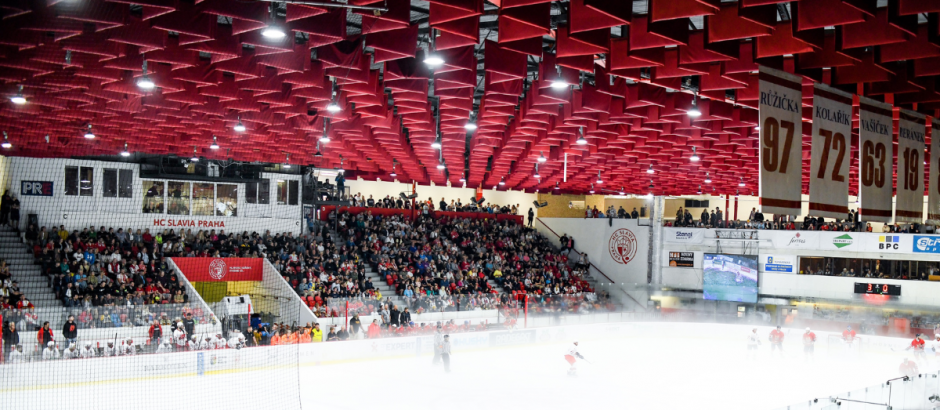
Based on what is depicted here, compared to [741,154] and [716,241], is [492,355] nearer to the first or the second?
[741,154]

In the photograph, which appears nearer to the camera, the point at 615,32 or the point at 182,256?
the point at 615,32

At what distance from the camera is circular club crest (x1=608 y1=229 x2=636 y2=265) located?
113 feet

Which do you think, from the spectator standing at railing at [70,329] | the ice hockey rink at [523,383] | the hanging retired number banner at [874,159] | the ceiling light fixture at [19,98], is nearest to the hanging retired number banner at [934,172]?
the hanging retired number banner at [874,159]

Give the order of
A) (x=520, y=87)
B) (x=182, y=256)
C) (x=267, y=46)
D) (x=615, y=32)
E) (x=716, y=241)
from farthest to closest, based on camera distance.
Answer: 1. (x=716, y=241)
2. (x=182, y=256)
3. (x=520, y=87)
4. (x=615, y=32)
5. (x=267, y=46)

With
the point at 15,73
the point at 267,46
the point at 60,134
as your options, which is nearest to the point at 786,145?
the point at 267,46

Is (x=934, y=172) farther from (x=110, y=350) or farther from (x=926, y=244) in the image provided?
(x=926, y=244)

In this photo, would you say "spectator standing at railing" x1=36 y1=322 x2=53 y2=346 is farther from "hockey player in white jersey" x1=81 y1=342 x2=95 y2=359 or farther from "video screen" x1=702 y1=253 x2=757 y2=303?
"video screen" x1=702 y1=253 x2=757 y2=303

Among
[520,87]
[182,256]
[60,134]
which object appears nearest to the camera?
[520,87]

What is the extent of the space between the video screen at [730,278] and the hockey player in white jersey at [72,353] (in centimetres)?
2458

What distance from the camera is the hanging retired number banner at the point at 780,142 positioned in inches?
263

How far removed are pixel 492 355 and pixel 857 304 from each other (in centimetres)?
1571

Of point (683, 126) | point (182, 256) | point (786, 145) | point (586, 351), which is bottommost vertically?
point (586, 351)

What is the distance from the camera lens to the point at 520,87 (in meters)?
11.1

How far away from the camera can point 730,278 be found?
100 ft
